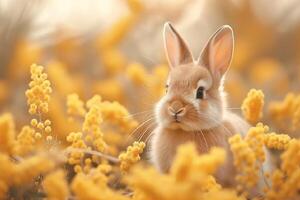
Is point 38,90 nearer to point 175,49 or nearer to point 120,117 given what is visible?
point 120,117

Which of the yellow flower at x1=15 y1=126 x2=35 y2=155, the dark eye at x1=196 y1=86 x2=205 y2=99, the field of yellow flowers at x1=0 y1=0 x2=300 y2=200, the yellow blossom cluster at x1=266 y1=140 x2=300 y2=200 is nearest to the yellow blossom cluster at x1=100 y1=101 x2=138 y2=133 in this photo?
the field of yellow flowers at x1=0 y1=0 x2=300 y2=200

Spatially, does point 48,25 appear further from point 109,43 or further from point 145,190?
point 145,190

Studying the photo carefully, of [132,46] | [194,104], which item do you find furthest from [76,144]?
[132,46]

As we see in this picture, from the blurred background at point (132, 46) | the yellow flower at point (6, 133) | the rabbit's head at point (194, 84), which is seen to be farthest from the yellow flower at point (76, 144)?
the blurred background at point (132, 46)

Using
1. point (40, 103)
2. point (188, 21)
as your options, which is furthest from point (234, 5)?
point (40, 103)

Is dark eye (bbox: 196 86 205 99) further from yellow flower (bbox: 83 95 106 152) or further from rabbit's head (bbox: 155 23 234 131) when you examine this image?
yellow flower (bbox: 83 95 106 152)
